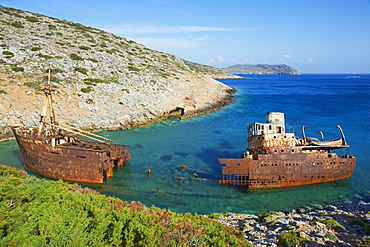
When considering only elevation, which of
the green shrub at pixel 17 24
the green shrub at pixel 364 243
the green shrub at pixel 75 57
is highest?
the green shrub at pixel 17 24

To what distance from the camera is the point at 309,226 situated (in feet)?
48.4

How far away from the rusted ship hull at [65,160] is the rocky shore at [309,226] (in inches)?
498

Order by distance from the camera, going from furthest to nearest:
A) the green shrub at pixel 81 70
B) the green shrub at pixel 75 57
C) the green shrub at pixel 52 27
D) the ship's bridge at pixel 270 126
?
the green shrub at pixel 52 27 < the green shrub at pixel 75 57 < the green shrub at pixel 81 70 < the ship's bridge at pixel 270 126

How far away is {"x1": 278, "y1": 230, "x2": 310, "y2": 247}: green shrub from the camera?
1225 cm

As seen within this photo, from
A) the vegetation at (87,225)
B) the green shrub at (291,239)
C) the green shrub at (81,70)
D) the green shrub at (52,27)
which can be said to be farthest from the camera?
the green shrub at (52,27)

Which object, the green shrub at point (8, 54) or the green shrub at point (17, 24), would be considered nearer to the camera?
the green shrub at point (8, 54)

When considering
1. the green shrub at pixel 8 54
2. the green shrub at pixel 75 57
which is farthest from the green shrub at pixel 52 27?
the green shrub at pixel 8 54

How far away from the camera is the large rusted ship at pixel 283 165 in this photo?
22.9 metres

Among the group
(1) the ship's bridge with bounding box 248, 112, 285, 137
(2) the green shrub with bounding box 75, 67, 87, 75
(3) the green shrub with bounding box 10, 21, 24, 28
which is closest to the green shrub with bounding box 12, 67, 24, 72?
(2) the green shrub with bounding box 75, 67, 87, 75

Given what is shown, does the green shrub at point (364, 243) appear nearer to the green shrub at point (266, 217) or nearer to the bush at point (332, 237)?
the bush at point (332, 237)

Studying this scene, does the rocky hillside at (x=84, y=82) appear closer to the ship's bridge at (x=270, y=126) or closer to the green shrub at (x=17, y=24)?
the green shrub at (x=17, y=24)

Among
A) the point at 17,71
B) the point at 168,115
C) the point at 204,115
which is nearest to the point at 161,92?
the point at 168,115

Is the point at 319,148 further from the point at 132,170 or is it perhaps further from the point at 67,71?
the point at 67,71

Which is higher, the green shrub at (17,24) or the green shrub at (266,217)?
the green shrub at (17,24)
